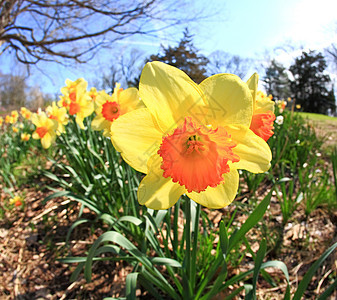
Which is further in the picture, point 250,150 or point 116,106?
point 116,106

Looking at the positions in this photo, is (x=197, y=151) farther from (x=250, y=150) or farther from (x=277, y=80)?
(x=277, y=80)

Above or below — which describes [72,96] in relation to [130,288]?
above

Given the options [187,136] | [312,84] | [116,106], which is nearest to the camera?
[187,136]

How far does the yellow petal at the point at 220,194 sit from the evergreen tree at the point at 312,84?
27276mm

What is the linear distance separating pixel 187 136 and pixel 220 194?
0.21 meters

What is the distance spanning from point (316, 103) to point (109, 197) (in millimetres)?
27961

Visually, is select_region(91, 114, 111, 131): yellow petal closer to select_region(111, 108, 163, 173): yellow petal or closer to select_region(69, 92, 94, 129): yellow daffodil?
select_region(69, 92, 94, 129): yellow daffodil

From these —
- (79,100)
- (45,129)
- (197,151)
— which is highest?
(79,100)

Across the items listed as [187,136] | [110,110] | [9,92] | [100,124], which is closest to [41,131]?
[100,124]

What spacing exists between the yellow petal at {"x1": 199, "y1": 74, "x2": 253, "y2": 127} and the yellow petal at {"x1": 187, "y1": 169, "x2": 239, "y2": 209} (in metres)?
0.17

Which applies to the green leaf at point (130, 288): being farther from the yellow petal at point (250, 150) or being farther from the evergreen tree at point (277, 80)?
the evergreen tree at point (277, 80)

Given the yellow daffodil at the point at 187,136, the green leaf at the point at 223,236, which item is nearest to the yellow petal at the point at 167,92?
the yellow daffodil at the point at 187,136

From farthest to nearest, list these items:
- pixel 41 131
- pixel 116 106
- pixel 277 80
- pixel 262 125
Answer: pixel 277 80 < pixel 41 131 < pixel 116 106 < pixel 262 125

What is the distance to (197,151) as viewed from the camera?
683 mm
